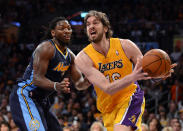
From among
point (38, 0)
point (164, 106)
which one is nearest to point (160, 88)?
point (164, 106)

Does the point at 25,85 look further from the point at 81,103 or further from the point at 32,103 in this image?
the point at 81,103

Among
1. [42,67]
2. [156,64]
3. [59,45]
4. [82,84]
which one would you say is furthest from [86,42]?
[156,64]

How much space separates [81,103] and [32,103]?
18.3 feet

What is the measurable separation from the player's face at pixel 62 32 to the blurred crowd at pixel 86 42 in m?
0.73

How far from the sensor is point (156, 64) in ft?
11.4

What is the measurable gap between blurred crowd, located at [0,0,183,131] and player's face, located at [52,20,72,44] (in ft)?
2.40

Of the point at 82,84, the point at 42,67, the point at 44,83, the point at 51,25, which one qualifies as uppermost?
the point at 51,25

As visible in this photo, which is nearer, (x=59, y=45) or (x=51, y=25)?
(x=59, y=45)

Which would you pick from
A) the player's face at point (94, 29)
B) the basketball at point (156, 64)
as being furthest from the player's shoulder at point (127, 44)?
the basketball at point (156, 64)

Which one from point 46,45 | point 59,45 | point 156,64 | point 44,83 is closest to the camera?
point 156,64

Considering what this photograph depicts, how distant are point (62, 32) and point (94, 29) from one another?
0.90 metres

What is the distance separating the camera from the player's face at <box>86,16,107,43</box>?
158 inches

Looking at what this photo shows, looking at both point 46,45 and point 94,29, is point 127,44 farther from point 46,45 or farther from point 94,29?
point 46,45

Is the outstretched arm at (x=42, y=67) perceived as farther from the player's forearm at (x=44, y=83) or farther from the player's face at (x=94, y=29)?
the player's face at (x=94, y=29)
